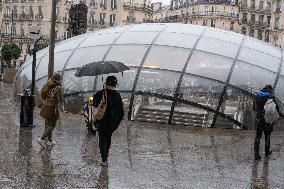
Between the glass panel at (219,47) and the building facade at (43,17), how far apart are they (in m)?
64.5

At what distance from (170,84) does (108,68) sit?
17.1ft

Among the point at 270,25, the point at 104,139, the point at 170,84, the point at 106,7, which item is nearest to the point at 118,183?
the point at 104,139

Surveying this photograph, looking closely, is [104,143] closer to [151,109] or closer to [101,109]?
[101,109]

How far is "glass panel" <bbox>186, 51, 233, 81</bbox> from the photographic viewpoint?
17047 millimetres

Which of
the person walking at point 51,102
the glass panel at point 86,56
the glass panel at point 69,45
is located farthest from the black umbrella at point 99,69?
the glass panel at point 69,45

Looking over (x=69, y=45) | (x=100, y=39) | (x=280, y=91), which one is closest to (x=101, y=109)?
(x=280, y=91)

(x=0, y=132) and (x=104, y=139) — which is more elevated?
(x=104, y=139)

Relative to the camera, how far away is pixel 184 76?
1700 centimetres

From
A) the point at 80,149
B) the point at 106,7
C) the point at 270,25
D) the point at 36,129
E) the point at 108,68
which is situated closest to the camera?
the point at 80,149

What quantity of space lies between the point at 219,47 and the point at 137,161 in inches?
369

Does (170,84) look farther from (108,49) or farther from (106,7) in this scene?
(106,7)

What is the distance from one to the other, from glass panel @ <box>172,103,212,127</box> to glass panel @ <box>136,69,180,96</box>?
610mm

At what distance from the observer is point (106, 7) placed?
8669cm

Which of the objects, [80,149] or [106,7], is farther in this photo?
[106,7]
